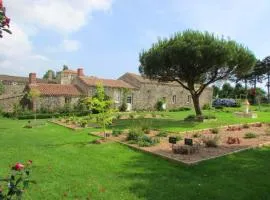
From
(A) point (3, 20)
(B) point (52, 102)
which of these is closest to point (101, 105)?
(A) point (3, 20)

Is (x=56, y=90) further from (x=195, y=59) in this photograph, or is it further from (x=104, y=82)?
(x=195, y=59)

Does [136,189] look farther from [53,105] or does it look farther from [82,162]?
[53,105]

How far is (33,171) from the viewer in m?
7.56

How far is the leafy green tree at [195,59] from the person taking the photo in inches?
762

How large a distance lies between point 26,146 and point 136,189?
6.91m

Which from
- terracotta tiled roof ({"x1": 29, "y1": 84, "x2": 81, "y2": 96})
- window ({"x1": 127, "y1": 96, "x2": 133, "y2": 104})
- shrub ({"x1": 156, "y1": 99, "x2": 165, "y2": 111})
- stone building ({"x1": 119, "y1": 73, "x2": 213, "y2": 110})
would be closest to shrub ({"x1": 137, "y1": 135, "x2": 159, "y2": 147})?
terracotta tiled roof ({"x1": 29, "y1": 84, "x2": 81, "y2": 96})

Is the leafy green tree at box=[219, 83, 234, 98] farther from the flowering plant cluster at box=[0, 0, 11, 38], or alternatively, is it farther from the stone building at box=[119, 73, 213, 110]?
the flowering plant cluster at box=[0, 0, 11, 38]

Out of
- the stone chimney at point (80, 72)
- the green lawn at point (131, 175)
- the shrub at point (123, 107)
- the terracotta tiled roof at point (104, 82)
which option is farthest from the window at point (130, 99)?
the green lawn at point (131, 175)

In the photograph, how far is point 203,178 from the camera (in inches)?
277

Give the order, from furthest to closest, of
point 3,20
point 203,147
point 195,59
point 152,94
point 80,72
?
point 152,94 < point 80,72 < point 195,59 < point 203,147 < point 3,20

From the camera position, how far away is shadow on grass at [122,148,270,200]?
19.5ft

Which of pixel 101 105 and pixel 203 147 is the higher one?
pixel 101 105

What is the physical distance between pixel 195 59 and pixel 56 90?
18.4 metres

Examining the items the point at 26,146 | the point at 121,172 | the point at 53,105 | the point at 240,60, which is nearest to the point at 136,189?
the point at 121,172
